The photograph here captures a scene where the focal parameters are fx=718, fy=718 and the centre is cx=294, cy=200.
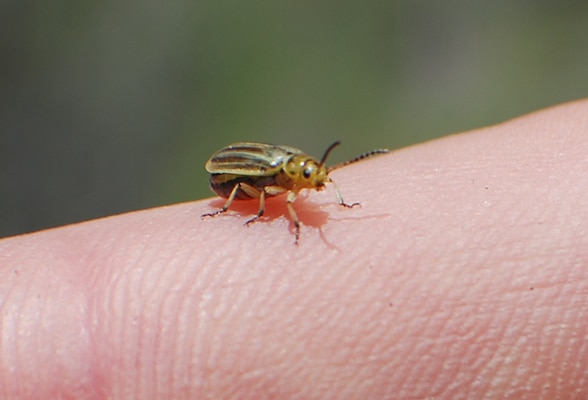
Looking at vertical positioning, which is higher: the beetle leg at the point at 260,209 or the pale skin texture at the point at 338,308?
the beetle leg at the point at 260,209

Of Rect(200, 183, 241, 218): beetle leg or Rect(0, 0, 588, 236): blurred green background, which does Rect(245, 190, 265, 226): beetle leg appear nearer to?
Rect(200, 183, 241, 218): beetle leg

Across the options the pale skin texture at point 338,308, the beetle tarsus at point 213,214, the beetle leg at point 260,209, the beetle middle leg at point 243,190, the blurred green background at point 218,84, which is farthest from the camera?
the blurred green background at point 218,84

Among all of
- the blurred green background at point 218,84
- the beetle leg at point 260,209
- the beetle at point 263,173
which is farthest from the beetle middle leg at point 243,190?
the blurred green background at point 218,84

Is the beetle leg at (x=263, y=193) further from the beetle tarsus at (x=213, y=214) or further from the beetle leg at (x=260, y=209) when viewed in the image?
the beetle tarsus at (x=213, y=214)

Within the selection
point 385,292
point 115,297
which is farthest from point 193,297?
point 385,292

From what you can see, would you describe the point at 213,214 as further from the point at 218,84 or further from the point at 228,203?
the point at 218,84

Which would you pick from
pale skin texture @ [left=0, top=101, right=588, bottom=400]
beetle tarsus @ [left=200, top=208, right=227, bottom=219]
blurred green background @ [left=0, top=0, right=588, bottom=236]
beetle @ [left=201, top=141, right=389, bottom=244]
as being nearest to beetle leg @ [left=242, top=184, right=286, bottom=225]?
beetle @ [left=201, top=141, right=389, bottom=244]

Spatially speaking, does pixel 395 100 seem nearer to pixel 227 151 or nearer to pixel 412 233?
pixel 227 151

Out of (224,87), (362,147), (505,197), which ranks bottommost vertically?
(362,147)
